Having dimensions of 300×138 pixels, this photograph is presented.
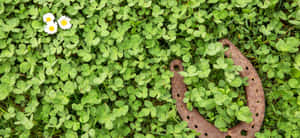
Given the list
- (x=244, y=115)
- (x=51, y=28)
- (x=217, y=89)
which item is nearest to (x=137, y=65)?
(x=217, y=89)

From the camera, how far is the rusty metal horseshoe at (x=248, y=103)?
253cm

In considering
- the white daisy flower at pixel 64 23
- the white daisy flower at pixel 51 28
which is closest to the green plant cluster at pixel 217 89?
the white daisy flower at pixel 64 23

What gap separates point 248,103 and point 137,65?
1131mm

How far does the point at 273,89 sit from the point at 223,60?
0.62 m

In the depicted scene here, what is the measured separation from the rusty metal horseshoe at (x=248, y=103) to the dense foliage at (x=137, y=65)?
0.23 ft

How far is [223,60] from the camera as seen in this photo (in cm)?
255

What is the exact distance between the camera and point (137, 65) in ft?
8.80

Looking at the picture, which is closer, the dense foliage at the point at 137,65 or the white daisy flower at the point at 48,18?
the dense foliage at the point at 137,65

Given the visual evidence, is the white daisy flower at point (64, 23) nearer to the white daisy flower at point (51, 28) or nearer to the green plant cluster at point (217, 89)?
the white daisy flower at point (51, 28)

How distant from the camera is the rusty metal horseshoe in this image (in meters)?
2.53

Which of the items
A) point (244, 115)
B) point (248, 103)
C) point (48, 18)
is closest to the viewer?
point (244, 115)

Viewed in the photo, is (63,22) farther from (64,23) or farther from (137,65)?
(137,65)

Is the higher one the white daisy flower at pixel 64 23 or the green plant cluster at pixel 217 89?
the white daisy flower at pixel 64 23

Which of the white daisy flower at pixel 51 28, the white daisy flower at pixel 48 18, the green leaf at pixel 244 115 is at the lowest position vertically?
the green leaf at pixel 244 115
